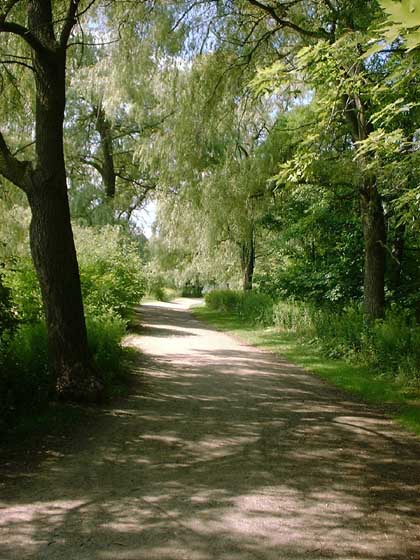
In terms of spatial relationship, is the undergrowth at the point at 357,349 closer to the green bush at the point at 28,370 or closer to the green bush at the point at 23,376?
the green bush at the point at 28,370

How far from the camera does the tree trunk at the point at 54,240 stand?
7.63 m

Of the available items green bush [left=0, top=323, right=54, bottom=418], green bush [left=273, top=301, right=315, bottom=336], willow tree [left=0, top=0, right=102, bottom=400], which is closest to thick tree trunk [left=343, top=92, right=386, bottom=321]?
green bush [left=273, top=301, right=315, bottom=336]

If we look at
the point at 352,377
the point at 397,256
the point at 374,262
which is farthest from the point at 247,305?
the point at 352,377

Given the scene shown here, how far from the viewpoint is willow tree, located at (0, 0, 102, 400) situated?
Result: 7617 mm

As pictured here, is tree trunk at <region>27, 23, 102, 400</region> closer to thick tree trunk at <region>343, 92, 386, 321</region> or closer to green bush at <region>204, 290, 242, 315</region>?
thick tree trunk at <region>343, 92, 386, 321</region>

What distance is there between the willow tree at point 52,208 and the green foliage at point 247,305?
1378 centimetres

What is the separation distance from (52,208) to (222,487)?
4.68 metres

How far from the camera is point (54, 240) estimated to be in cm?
767

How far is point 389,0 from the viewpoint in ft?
4.87

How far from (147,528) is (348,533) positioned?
1.56 m

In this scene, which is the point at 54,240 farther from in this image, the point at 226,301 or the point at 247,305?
the point at 226,301

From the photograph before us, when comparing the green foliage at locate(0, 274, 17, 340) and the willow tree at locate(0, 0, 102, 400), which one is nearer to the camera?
the green foliage at locate(0, 274, 17, 340)

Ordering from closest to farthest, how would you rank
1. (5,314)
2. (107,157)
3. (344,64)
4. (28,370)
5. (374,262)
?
(5,314) → (28,370) → (344,64) → (374,262) → (107,157)

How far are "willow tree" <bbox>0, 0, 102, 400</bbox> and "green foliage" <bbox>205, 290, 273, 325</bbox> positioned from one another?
13783 mm
